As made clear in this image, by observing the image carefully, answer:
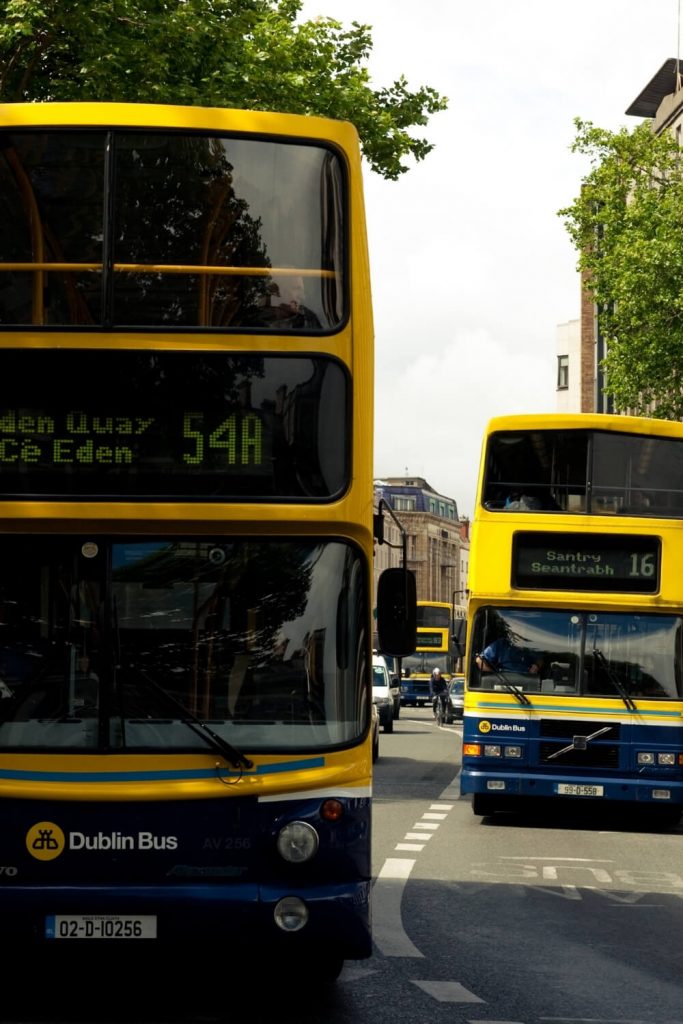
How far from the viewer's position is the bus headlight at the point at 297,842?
8.20 meters

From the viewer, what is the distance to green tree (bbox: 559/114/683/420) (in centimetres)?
4700

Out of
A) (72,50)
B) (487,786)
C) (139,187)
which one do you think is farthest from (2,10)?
(139,187)

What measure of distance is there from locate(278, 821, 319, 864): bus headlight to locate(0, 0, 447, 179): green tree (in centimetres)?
1553

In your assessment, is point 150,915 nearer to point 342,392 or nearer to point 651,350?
point 342,392

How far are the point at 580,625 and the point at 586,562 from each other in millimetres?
633

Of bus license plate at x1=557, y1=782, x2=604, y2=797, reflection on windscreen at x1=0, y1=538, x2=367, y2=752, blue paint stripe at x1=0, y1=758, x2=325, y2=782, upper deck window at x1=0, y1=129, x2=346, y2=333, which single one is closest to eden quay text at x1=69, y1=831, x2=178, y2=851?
blue paint stripe at x1=0, y1=758, x2=325, y2=782

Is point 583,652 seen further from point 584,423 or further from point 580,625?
point 584,423

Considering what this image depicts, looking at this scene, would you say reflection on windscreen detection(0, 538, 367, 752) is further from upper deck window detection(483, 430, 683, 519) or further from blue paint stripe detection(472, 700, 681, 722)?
blue paint stripe detection(472, 700, 681, 722)

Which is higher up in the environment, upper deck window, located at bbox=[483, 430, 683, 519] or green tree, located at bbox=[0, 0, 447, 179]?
green tree, located at bbox=[0, 0, 447, 179]

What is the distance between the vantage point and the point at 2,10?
22484 millimetres

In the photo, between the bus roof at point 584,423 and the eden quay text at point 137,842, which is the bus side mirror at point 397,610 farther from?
the bus roof at point 584,423

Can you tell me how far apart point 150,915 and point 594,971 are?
2.82 metres

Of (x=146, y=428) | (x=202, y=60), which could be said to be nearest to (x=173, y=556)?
(x=146, y=428)

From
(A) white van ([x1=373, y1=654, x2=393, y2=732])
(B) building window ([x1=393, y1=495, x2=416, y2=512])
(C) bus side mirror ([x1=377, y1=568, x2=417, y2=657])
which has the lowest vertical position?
(A) white van ([x1=373, y1=654, x2=393, y2=732])
